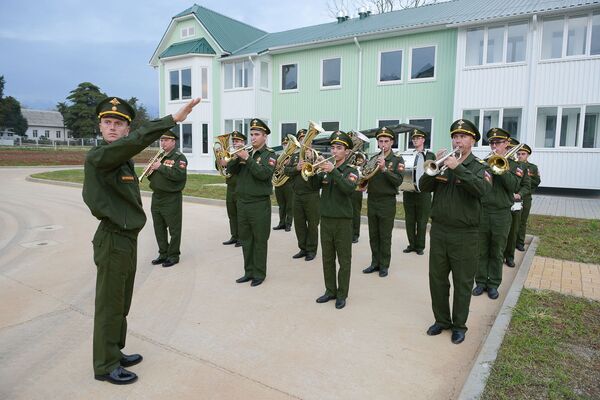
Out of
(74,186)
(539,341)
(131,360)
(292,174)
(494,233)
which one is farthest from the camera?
(74,186)

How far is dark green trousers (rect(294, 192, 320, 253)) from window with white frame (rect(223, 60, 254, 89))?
17.0m

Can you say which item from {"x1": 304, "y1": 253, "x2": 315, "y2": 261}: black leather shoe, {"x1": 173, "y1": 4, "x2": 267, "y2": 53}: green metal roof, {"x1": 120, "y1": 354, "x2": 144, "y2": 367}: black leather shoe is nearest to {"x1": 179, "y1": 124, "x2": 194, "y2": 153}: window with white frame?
{"x1": 173, "y1": 4, "x2": 267, "y2": 53}: green metal roof

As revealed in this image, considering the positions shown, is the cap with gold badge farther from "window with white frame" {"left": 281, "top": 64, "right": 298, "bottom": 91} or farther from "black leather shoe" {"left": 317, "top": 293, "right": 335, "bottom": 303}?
"window with white frame" {"left": 281, "top": 64, "right": 298, "bottom": 91}

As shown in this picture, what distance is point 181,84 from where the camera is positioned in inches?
987

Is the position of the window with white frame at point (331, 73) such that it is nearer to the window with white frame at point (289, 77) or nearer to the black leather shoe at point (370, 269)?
the window with white frame at point (289, 77)

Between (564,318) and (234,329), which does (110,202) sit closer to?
(234,329)

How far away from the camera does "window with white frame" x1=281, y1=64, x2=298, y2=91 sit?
893 inches

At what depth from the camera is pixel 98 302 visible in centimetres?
351

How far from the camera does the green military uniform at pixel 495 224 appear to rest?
5.63 m

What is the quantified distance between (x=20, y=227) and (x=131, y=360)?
7880mm

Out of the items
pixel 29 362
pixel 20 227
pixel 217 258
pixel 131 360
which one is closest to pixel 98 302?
pixel 131 360

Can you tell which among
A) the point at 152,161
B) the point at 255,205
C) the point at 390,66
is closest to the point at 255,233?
the point at 255,205

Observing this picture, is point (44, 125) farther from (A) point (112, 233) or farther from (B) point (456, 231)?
(B) point (456, 231)

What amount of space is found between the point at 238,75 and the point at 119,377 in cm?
2224
